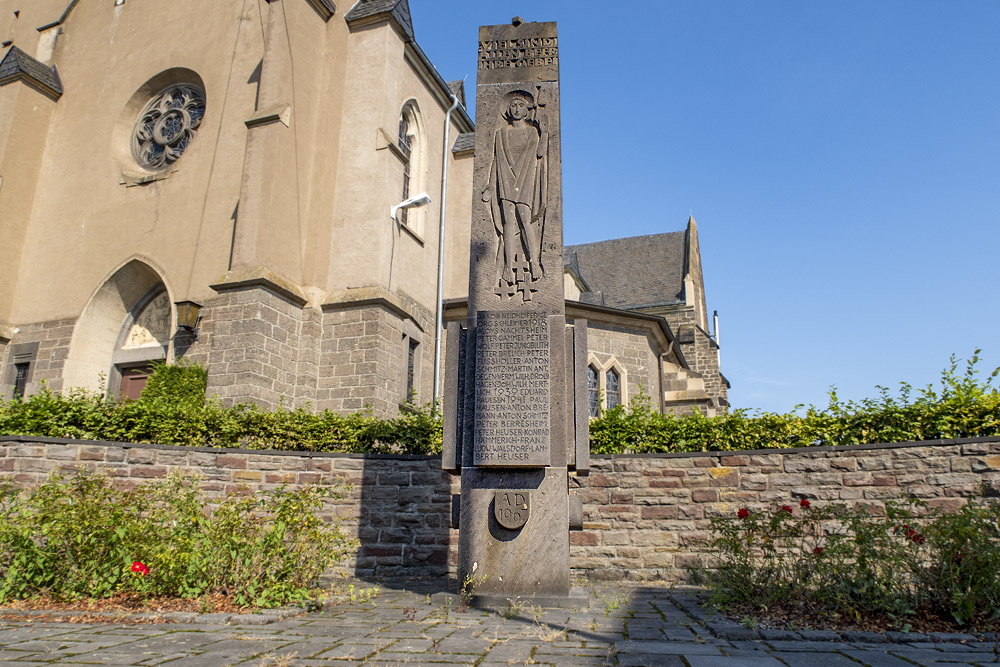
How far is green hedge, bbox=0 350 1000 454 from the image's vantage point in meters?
7.43

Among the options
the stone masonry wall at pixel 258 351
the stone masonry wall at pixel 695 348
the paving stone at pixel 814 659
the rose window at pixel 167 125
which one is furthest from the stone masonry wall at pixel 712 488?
the stone masonry wall at pixel 695 348

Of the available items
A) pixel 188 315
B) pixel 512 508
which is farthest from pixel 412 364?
pixel 512 508

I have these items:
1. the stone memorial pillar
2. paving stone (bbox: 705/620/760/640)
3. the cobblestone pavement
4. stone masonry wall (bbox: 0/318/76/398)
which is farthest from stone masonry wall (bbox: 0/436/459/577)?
stone masonry wall (bbox: 0/318/76/398)

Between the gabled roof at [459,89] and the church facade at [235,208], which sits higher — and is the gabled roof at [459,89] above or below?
above

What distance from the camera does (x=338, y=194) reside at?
50.4 feet

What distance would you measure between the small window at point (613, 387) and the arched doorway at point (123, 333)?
1111 centimetres

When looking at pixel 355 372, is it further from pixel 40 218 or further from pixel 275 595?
pixel 40 218

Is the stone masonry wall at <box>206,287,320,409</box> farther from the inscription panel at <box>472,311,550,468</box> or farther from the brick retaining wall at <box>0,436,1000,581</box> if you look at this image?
the inscription panel at <box>472,311,550,468</box>

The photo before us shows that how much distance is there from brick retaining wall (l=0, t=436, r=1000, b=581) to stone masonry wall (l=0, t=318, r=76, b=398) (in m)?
9.19

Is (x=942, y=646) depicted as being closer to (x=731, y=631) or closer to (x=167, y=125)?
(x=731, y=631)

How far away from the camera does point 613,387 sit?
1856 cm

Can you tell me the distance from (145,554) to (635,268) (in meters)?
28.3

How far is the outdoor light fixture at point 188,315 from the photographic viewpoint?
13.7 metres

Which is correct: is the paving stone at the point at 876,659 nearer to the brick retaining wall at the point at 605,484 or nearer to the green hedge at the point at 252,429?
the brick retaining wall at the point at 605,484
